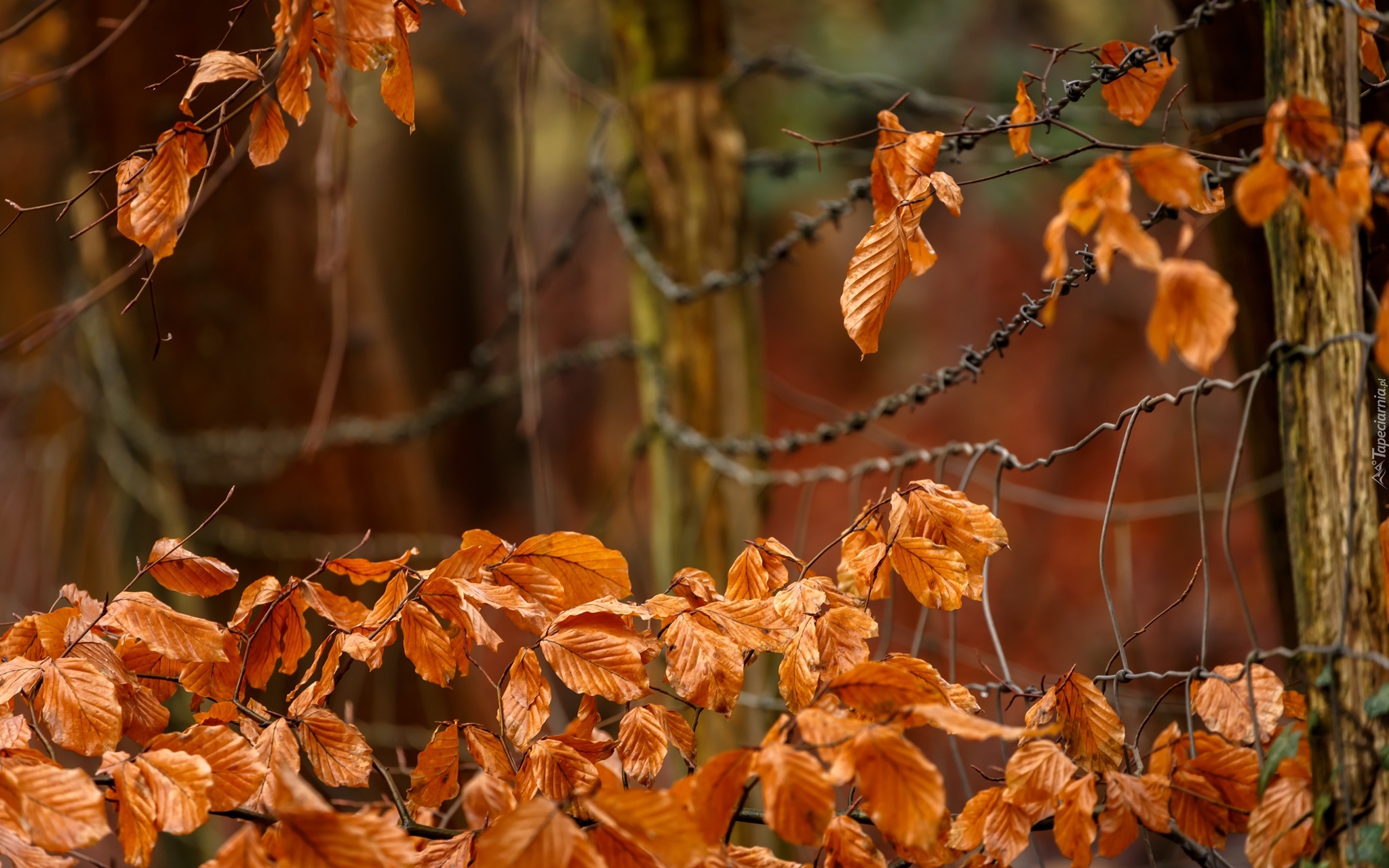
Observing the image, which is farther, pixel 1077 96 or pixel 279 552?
pixel 279 552

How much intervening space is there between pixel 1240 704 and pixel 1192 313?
1.19ft

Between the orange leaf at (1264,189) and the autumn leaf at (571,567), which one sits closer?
the orange leaf at (1264,189)

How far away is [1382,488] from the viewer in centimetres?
78

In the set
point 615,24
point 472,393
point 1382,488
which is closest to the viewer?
point 1382,488

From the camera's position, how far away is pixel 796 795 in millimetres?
600

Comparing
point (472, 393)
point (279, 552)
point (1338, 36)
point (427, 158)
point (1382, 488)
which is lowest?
point (279, 552)

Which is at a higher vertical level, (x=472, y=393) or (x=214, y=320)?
(x=214, y=320)

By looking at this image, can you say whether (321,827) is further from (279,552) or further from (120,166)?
(279,552)

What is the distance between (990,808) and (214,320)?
2333 millimetres

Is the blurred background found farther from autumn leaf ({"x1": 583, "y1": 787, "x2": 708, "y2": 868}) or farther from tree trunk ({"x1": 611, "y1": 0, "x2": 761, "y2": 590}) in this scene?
autumn leaf ({"x1": 583, "y1": 787, "x2": 708, "y2": 868})

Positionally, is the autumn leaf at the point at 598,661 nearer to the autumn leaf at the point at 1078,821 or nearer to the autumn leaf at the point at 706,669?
the autumn leaf at the point at 706,669

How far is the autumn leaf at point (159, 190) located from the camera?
2.46ft

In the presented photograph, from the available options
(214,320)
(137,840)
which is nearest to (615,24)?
(214,320)

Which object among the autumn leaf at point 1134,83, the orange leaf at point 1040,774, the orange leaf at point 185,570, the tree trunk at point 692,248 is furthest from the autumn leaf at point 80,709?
the tree trunk at point 692,248
